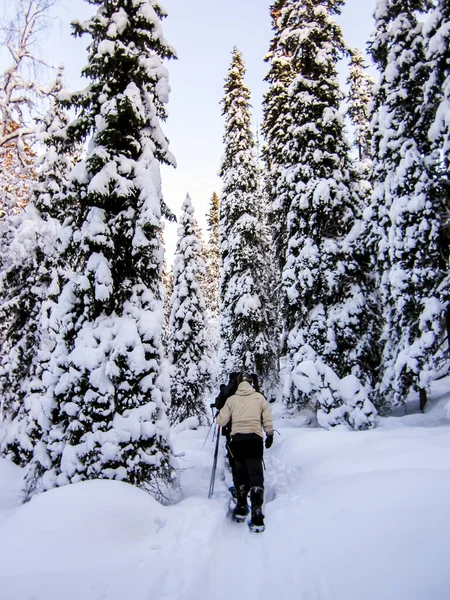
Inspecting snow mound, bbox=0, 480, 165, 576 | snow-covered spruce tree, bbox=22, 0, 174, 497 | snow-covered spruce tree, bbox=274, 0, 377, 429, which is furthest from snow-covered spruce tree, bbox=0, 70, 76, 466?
snow-covered spruce tree, bbox=274, 0, 377, 429

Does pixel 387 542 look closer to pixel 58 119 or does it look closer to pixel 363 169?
pixel 58 119

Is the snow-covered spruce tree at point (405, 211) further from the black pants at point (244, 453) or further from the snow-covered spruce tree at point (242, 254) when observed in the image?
the snow-covered spruce tree at point (242, 254)

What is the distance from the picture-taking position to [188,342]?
19859 mm

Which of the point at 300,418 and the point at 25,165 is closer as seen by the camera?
the point at 25,165

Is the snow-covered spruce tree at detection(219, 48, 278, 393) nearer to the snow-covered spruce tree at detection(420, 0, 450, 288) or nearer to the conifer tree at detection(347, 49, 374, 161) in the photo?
the conifer tree at detection(347, 49, 374, 161)

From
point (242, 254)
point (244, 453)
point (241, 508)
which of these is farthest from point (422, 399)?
point (242, 254)

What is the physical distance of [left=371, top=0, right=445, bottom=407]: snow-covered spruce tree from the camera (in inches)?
360

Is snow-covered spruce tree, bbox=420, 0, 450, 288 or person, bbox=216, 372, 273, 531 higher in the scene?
snow-covered spruce tree, bbox=420, 0, 450, 288

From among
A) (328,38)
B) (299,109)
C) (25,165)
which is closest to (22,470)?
(25,165)

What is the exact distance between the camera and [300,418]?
15.3 metres

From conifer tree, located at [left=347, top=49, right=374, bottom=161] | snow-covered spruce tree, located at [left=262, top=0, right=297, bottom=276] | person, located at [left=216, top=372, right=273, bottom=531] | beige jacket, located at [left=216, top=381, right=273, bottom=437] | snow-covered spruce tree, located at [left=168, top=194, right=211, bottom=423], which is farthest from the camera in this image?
conifer tree, located at [left=347, top=49, right=374, bottom=161]

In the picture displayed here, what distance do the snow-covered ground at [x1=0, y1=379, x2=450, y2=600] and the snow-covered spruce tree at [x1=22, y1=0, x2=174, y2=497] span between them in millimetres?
996

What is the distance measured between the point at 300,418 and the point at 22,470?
10.6 metres

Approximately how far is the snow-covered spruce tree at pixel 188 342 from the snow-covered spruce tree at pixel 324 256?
837cm
